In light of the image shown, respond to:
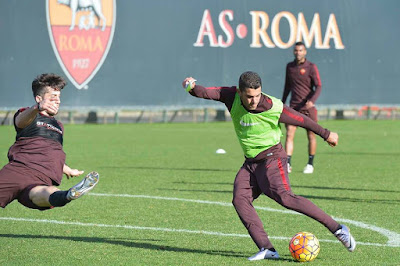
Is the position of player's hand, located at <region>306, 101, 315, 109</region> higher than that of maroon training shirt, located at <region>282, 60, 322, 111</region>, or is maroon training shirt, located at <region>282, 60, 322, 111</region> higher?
maroon training shirt, located at <region>282, 60, 322, 111</region>

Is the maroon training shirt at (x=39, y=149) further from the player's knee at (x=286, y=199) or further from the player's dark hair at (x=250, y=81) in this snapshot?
the player's knee at (x=286, y=199)

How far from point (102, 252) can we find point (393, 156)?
1233 centimetres

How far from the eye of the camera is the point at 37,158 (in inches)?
305

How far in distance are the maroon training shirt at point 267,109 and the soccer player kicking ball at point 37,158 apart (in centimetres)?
132

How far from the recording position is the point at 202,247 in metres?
8.20

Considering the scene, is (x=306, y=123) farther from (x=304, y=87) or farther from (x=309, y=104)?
(x=304, y=87)

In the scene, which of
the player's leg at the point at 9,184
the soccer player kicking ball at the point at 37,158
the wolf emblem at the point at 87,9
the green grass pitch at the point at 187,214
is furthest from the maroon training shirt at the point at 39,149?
the wolf emblem at the point at 87,9

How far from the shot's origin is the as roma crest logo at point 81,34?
95.0ft

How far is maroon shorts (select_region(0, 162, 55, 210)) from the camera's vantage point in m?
7.62

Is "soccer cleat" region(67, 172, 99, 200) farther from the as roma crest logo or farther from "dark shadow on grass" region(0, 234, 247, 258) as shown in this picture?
the as roma crest logo

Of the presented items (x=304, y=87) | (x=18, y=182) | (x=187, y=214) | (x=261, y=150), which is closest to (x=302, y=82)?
(x=304, y=87)

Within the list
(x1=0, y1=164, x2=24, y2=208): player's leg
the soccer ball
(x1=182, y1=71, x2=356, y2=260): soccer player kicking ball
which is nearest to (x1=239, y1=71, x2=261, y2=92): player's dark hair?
(x1=182, y1=71, x2=356, y2=260): soccer player kicking ball

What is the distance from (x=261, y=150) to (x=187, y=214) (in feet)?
8.76

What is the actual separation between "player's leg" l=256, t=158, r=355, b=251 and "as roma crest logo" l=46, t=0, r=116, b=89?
21781 millimetres
